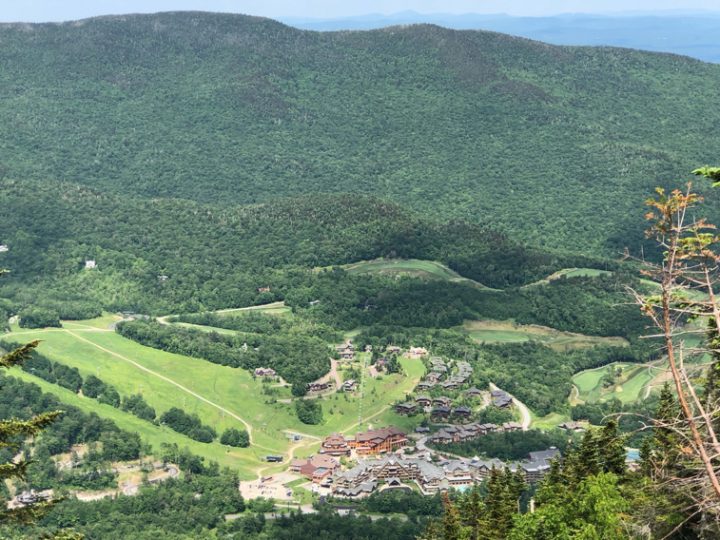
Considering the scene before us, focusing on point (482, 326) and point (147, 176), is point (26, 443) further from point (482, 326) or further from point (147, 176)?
point (147, 176)

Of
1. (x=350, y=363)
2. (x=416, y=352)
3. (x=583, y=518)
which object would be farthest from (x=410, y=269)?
(x=583, y=518)

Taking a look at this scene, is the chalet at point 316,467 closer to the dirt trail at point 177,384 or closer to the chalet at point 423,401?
the dirt trail at point 177,384

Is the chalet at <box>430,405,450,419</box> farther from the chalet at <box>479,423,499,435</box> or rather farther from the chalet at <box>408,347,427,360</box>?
the chalet at <box>408,347,427,360</box>

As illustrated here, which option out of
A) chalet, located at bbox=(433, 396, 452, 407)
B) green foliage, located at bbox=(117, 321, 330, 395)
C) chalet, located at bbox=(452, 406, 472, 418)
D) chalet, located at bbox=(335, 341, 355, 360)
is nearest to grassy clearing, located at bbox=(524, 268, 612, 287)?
chalet, located at bbox=(335, 341, 355, 360)

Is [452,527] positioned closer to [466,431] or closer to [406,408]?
[466,431]

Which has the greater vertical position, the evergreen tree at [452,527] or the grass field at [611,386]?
the evergreen tree at [452,527]

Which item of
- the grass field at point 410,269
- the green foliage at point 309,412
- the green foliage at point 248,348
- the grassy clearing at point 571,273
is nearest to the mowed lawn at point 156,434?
the green foliage at point 309,412
